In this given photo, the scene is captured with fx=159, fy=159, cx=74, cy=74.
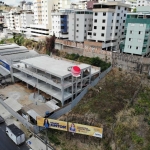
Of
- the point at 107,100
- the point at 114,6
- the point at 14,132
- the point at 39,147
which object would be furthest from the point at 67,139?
the point at 114,6

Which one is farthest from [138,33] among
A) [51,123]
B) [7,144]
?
[7,144]

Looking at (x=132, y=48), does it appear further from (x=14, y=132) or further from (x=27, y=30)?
(x=27, y=30)

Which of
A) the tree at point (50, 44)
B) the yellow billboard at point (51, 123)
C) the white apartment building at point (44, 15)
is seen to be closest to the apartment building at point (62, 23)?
the tree at point (50, 44)

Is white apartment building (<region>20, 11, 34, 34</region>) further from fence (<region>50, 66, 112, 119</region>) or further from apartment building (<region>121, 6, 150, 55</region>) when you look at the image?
fence (<region>50, 66, 112, 119</region>)

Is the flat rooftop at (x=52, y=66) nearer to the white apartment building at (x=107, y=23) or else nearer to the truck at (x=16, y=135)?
the truck at (x=16, y=135)

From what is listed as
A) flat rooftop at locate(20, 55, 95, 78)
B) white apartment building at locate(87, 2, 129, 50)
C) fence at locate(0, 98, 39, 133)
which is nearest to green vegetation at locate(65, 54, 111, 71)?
flat rooftop at locate(20, 55, 95, 78)
